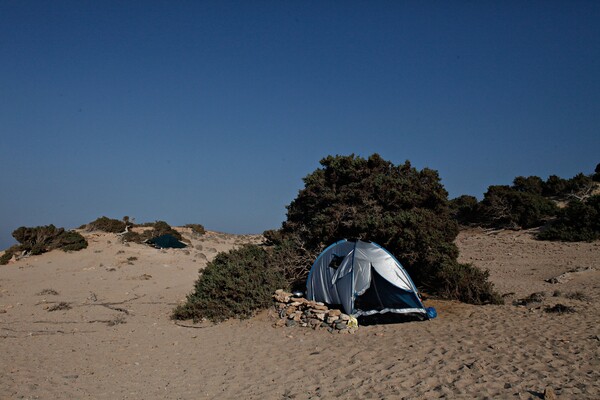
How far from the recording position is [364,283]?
1029 cm

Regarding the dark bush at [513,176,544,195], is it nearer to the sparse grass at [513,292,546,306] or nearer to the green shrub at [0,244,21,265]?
the sparse grass at [513,292,546,306]

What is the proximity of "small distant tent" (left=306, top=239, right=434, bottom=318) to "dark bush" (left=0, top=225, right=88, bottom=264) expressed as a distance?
21.0 m

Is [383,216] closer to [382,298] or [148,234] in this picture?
[382,298]

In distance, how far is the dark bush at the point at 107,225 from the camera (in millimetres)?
33406

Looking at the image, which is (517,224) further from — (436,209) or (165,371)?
(165,371)

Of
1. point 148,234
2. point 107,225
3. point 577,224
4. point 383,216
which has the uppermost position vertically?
point 107,225

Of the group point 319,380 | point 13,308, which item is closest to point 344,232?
point 319,380

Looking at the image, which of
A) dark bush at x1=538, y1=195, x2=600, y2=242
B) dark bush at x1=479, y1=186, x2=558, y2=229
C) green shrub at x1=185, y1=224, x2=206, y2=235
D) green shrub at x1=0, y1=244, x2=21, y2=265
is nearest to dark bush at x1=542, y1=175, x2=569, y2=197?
dark bush at x1=479, y1=186, x2=558, y2=229

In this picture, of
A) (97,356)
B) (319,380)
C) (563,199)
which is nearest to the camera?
(319,380)

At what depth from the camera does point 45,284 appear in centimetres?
1670

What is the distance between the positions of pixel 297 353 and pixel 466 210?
24.8 meters

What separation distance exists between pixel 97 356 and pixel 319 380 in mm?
4888

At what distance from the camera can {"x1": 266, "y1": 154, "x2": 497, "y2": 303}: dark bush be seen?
11992 millimetres

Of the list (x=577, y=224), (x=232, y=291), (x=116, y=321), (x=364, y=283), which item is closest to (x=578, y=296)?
(x=364, y=283)
